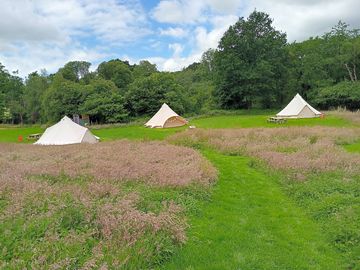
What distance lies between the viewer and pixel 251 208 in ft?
31.5

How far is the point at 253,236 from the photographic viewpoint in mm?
7500

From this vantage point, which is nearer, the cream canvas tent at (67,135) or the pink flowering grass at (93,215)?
the pink flowering grass at (93,215)

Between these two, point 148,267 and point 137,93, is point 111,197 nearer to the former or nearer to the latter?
point 148,267

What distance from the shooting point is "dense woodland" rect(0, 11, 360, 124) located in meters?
53.9

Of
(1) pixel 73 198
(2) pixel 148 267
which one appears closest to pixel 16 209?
(1) pixel 73 198

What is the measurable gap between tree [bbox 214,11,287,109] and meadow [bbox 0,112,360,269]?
43018 millimetres

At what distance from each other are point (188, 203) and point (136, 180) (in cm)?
248

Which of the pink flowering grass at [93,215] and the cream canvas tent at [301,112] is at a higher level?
the cream canvas tent at [301,112]

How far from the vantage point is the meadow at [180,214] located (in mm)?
5930

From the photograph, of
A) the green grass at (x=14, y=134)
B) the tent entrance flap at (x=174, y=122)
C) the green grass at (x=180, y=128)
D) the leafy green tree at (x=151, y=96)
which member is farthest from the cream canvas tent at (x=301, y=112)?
the green grass at (x=14, y=134)

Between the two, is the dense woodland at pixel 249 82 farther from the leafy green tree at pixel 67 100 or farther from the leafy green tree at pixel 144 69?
the leafy green tree at pixel 144 69

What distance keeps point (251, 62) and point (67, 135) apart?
1556 inches

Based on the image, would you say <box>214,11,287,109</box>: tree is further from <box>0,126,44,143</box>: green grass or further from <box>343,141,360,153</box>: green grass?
<box>343,141,360,153</box>: green grass

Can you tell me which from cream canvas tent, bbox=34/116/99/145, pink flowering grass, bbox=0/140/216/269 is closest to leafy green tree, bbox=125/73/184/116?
cream canvas tent, bbox=34/116/99/145
